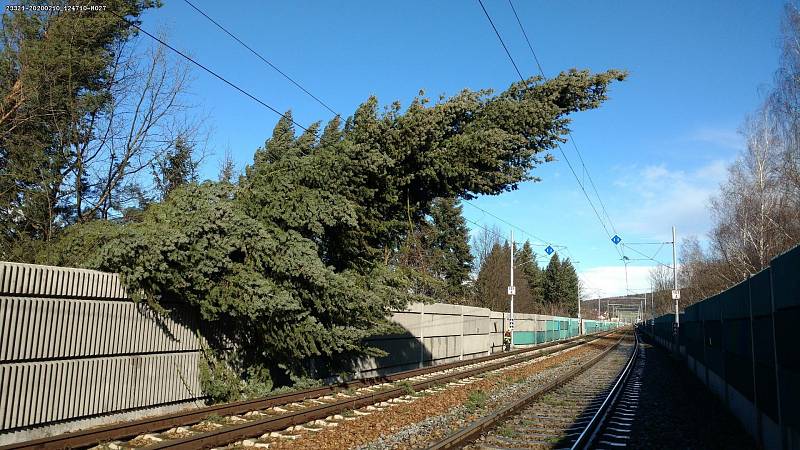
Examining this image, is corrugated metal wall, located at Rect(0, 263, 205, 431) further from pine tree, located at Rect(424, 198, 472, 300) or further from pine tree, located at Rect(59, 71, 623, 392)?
pine tree, located at Rect(424, 198, 472, 300)

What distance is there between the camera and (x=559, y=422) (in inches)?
472

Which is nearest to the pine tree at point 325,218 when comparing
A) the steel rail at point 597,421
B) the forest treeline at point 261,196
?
the forest treeline at point 261,196

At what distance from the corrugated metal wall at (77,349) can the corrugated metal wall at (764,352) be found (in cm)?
1061

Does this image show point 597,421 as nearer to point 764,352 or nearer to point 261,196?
point 764,352

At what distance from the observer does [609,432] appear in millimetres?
11133

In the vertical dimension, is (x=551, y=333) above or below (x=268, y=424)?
below

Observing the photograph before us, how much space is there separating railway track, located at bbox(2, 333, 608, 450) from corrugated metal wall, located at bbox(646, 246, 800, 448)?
299 inches

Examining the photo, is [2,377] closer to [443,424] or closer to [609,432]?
[443,424]

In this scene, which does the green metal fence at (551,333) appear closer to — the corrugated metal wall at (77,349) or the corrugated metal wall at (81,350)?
the corrugated metal wall at (81,350)

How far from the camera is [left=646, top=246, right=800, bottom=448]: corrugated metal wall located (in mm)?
7438

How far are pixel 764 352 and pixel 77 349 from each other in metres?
11.5

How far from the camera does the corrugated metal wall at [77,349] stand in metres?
8.80

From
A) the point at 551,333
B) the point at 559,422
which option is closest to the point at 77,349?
the point at 559,422

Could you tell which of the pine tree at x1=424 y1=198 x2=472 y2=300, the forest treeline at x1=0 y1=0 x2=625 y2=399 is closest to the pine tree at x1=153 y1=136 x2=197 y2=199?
the forest treeline at x1=0 y1=0 x2=625 y2=399
